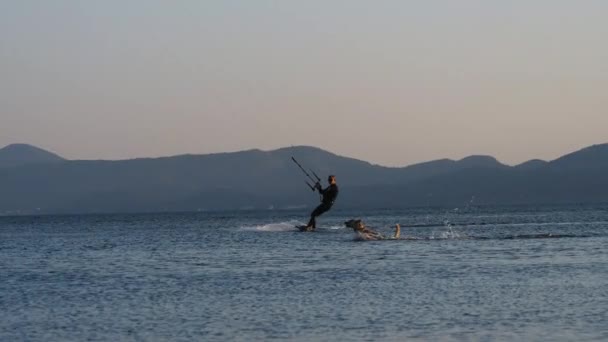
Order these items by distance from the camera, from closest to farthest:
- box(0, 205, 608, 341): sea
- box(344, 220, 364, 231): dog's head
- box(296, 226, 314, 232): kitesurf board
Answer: box(0, 205, 608, 341): sea
box(344, 220, 364, 231): dog's head
box(296, 226, 314, 232): kitesurf board

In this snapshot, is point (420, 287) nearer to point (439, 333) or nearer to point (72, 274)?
point (439, 333)

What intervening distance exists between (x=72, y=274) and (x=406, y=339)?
2044 cm

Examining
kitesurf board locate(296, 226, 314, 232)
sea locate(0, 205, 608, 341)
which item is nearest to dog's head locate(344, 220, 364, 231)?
sea locate(0, 205, 608, 341)

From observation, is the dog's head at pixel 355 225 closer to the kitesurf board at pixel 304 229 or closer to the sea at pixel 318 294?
the sea at pixel 318 294

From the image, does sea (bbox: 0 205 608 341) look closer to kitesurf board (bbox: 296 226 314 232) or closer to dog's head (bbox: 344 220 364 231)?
dog's head (bbox: 344 220 364 231)

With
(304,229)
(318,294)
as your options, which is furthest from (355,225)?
(318,294)

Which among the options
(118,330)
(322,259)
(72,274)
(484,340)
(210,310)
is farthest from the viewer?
(322,259)

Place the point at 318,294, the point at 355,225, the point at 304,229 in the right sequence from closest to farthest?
the point at 318,294 < the point at 355,225 < the point at 304,229

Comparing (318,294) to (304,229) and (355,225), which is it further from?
(304,229)

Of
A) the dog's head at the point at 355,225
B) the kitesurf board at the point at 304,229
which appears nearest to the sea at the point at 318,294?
the dog's head at the point at 355,225

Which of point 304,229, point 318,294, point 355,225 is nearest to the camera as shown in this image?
point 318,294

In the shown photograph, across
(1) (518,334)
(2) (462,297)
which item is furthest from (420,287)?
(1) (518,334)

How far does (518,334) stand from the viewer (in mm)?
24641

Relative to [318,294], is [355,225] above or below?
above
